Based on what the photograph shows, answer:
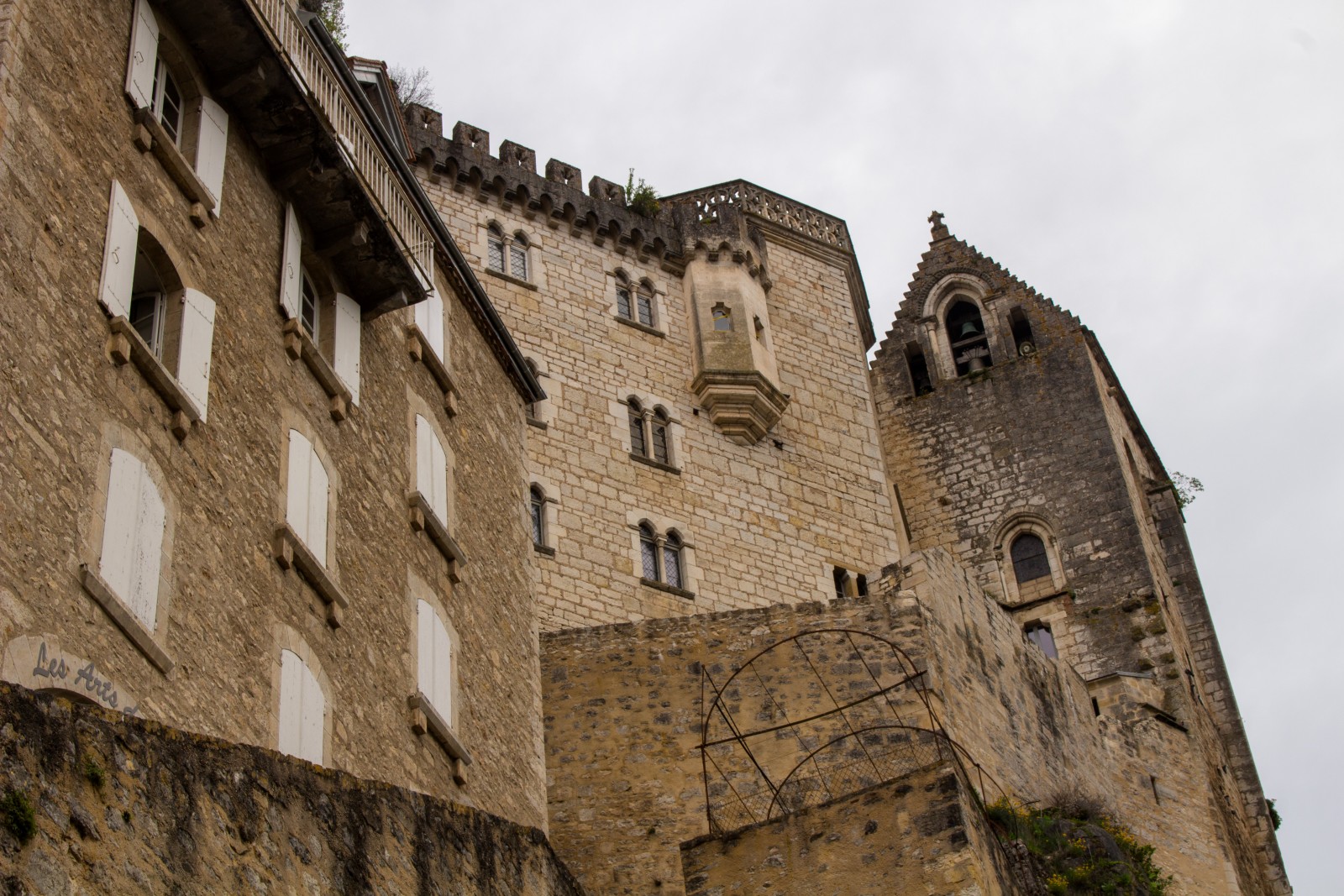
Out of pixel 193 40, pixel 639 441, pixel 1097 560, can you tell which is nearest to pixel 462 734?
pixel 193 40

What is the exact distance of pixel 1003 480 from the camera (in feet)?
107

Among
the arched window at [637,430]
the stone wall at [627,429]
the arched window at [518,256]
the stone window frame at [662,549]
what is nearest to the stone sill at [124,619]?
the stone wall at [627,429]

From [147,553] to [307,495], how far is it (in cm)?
251

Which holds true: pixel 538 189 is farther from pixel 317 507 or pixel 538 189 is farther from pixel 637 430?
pixel 317 507

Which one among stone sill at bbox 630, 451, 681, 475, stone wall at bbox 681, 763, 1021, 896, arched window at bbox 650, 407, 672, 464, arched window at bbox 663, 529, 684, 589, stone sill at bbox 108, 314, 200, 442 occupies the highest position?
arched window at bbox 650, 407, 672, 464

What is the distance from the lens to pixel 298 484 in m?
13.3

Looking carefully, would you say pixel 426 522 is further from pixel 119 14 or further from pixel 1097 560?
pixel 1097 560

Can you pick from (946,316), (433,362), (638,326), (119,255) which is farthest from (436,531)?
(946,316)

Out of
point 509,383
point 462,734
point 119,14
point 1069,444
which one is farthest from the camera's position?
point 1069,444

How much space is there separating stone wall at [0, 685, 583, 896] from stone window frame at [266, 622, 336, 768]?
293 centimetres

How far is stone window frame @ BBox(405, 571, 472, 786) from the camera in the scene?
559 inches

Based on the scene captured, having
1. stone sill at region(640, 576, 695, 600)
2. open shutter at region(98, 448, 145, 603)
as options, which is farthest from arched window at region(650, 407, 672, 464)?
open shutter at region(98, 448, 145, 603)

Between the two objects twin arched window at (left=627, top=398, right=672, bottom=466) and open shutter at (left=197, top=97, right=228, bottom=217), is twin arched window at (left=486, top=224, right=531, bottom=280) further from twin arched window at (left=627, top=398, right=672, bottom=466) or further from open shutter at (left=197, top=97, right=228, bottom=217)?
open shutter at (left=197, top=97, right=228, bottom=217)

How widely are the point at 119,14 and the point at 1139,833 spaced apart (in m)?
18.1
